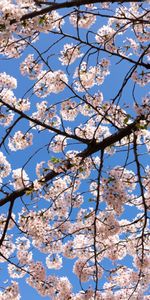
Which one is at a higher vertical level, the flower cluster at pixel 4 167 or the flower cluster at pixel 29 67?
the flower cluster at pixel 29 67

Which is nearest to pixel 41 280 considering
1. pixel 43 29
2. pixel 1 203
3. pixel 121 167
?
pixel 1 203

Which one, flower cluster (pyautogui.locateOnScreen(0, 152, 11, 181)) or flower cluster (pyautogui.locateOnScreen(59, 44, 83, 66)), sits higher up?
flower cluster (pyautogui.locateOnScreen(59, 44, 83, 66))

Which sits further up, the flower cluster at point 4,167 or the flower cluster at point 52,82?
the flower cluster at point 52,82

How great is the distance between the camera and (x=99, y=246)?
8258 mm

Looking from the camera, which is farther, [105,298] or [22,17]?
[105,298]

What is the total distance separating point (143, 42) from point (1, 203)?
348 cm

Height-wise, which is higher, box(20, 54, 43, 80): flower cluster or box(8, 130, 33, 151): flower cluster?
box(20, 54, 43, 80): flower cluster

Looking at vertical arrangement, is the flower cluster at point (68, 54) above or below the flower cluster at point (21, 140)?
above

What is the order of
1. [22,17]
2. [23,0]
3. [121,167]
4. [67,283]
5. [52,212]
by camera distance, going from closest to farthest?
[22,17] < [23,0] < [121,167] < [52,212] < [67,283]

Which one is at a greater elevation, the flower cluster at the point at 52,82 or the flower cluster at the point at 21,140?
the flower cluster at the point at 52,82

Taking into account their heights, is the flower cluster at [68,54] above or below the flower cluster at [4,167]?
above

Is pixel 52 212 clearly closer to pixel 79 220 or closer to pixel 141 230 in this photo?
pixel 79 220

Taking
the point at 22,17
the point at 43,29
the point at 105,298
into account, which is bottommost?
the point at 105,298

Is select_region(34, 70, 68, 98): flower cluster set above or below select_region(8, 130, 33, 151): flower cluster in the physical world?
above
